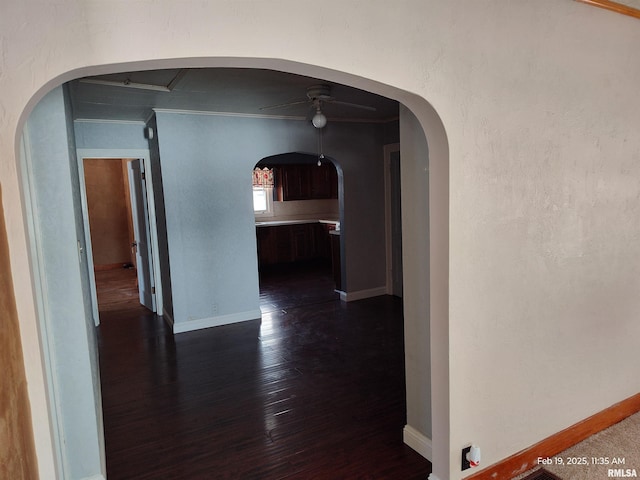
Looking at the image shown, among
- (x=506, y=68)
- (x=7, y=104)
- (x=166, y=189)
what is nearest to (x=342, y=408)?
(x=506, y=68)

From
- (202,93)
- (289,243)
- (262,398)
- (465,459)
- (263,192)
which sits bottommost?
(262,398)

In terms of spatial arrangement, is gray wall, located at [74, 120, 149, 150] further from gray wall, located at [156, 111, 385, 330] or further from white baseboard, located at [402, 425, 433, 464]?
white baseboard, located at [402, 425, 433, 464]

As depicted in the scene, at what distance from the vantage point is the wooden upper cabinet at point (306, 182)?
9.16m

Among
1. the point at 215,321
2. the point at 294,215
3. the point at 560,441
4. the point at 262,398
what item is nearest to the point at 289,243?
the point at 294,215

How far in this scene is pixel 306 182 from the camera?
9.38 meters

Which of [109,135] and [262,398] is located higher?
[109,135]

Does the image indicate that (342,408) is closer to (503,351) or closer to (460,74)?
(503,351)

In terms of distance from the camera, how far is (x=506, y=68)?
1.98m

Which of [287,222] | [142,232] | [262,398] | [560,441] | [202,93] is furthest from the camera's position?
[287,222]

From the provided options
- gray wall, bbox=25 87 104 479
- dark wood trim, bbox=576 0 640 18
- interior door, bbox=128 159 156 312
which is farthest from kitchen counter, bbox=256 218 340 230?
gray wall, bbox=25 87 104 479

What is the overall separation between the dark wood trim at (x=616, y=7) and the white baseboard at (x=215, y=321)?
433 cm

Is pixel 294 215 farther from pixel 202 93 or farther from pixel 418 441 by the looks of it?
pixel 418 441

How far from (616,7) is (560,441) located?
2492 millimetres

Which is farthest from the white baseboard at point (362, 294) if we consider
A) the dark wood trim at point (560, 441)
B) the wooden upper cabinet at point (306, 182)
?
the wooden upper cabinet at point (306, 182)
